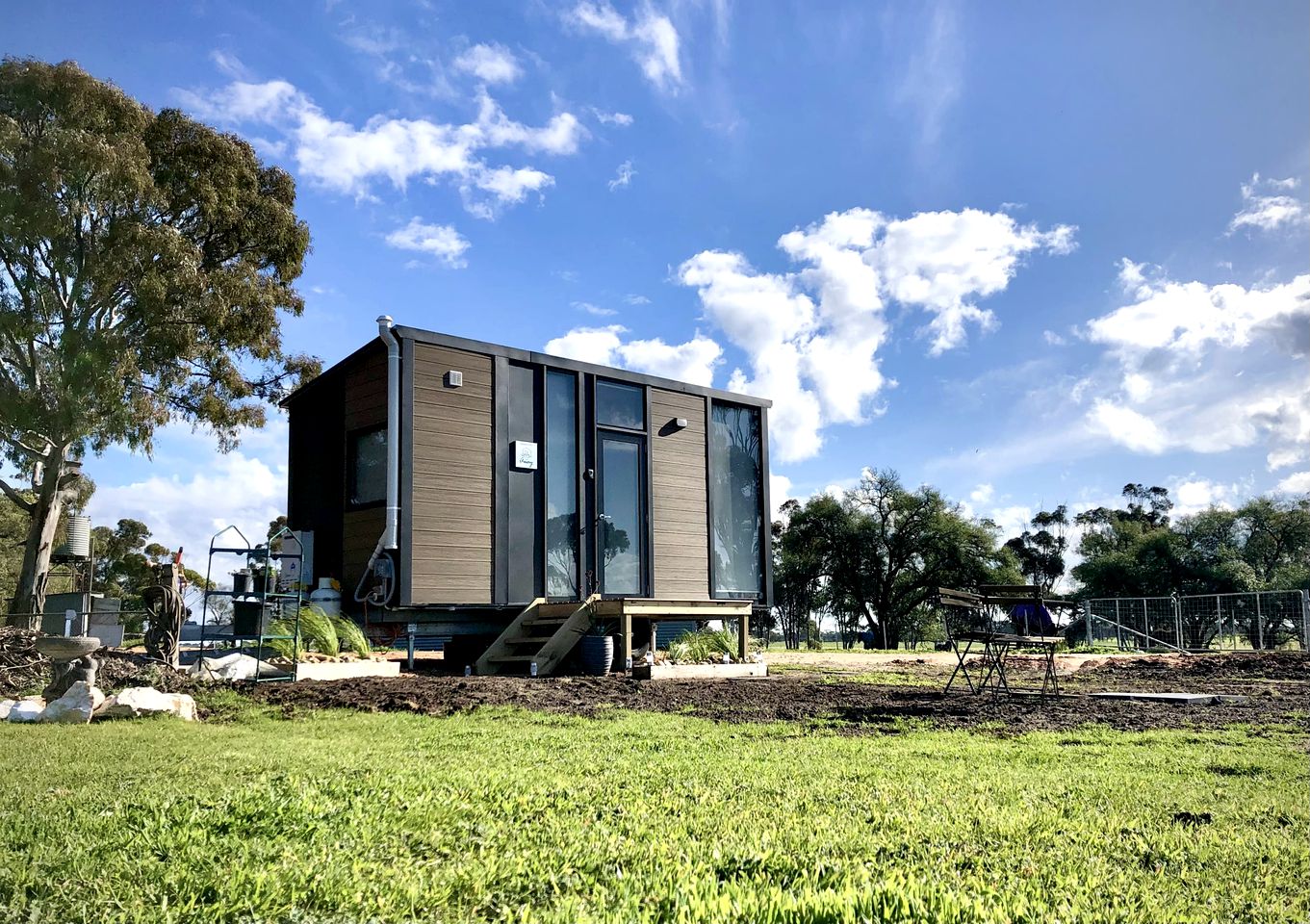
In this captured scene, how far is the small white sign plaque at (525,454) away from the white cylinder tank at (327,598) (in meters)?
2.44

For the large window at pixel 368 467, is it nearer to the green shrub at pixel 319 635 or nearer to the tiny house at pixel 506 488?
the tiny house at pixel 506 488

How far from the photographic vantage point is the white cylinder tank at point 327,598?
10.2m

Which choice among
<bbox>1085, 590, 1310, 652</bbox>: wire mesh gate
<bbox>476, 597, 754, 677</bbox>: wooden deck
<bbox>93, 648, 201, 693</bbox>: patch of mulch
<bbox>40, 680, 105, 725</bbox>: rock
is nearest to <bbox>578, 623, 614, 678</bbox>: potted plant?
<bbox>476, 597, 754, 677</bbox>: wooden deck

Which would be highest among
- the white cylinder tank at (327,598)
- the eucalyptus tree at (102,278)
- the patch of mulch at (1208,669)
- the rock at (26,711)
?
the eucalyptus tree at (102,278)

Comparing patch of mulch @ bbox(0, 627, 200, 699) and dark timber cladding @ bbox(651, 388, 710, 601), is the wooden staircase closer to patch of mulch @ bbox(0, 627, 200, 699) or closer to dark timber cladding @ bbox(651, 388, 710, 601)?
dark timber cladding @ bbox(651, 388, 710, 601)

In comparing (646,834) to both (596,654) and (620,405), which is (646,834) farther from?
(620,405)

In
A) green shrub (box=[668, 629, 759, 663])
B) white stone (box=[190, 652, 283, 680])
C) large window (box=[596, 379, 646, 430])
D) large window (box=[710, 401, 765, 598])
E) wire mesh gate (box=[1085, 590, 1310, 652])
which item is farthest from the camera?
wire mesh gate (box=[1085, 590, 1310, 652])

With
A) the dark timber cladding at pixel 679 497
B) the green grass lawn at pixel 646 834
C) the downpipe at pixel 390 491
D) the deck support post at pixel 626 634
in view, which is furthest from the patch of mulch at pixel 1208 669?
the downpipe at pixel 390 491

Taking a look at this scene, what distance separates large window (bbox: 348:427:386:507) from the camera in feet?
34.7

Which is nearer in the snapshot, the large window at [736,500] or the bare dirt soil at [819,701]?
the bare dirt soil at [819,701]

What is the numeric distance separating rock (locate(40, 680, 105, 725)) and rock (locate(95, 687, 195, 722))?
3.4 inches

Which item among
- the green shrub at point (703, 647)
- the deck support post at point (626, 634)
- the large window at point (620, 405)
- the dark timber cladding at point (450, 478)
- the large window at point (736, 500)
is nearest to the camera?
the deck support post at point (626, 634)

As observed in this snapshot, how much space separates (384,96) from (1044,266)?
945 cm

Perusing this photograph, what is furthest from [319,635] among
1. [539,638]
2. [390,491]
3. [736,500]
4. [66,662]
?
[736,500]
